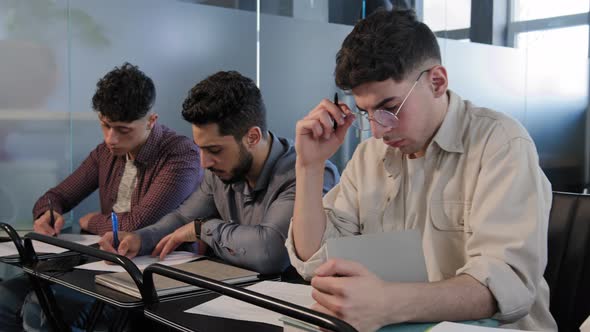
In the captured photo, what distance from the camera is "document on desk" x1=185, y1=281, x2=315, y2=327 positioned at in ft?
4.20

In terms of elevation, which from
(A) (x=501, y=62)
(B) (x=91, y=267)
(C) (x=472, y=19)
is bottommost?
(B) (x=91, y=267)

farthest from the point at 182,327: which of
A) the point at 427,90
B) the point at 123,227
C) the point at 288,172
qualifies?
the point at 123,227

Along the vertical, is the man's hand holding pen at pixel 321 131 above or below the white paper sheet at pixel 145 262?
above

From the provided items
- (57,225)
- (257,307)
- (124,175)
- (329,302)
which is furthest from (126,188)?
(329,302)

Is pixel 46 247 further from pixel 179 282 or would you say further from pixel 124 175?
pixel 179 282

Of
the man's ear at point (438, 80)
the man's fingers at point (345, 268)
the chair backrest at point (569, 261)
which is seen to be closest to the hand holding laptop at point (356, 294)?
the man's fingers at point (345, 268)

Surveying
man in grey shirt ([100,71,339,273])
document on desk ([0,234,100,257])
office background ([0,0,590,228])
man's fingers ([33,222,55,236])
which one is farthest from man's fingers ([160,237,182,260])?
office background ([0,0,590,228])

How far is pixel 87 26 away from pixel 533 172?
7.71ft

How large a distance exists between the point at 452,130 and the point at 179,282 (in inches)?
28.2

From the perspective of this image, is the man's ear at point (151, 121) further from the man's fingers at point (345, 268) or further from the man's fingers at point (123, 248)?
the man's fingers at point (345, 268)

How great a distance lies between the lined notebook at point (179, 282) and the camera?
4.81ft

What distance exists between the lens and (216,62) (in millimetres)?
3402

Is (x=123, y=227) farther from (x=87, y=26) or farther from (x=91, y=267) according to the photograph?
(x=87, y=26)

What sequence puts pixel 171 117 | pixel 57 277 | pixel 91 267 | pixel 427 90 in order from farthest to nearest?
pixel 171 117 < pixel 91 267 < pixel 57 277 < pixel 427 90
